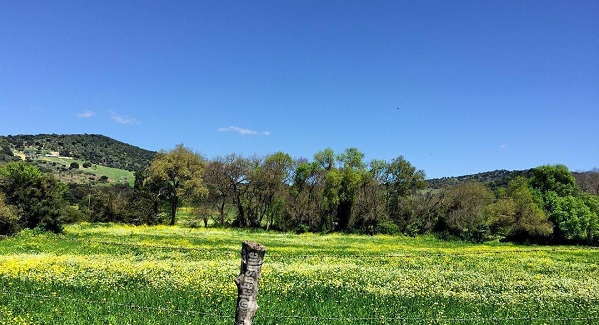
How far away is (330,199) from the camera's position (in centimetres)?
7675

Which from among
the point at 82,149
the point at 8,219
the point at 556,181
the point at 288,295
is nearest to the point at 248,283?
the point at 288,295

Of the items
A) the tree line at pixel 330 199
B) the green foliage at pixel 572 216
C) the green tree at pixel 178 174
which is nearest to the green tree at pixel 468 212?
the tree line at pixel 330 199

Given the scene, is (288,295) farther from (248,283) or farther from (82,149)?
(82,149)

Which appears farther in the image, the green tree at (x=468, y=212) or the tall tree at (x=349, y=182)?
the tall tree at (x=349, y=182)

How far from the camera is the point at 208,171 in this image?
77.4 m

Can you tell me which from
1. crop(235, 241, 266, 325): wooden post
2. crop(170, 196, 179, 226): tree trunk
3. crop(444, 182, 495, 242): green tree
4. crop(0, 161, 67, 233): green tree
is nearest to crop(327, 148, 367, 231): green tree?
crop(444, 182, 495, 242): green tree

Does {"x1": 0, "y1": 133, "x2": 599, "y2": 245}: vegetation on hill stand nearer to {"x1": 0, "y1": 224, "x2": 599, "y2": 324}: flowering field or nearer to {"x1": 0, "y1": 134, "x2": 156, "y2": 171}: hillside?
{"x1": 0, "y1": 224, "x2": 599, "y2": 324}: flowering field

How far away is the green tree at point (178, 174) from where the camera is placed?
72375mm

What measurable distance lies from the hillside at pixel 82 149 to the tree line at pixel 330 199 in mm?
93397

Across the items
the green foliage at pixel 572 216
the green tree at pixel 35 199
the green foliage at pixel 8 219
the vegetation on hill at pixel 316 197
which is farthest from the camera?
the vegetation on hill at pixel 316 197

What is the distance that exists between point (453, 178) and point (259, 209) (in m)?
131

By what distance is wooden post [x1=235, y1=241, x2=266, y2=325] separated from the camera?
7.21 meters

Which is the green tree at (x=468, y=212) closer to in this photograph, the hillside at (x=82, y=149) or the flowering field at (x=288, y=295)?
the flowering field at (x=288, y=295)

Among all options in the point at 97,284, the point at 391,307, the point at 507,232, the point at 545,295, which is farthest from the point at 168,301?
the point at 507,232
